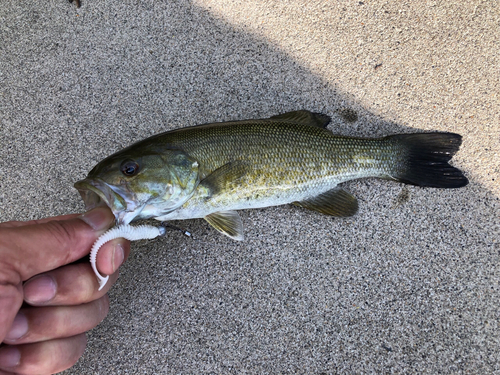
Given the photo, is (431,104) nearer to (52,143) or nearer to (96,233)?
(96,233)

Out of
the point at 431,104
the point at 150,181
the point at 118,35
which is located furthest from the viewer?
the point at 118,35

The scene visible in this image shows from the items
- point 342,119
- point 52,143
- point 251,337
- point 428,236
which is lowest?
point 251,337

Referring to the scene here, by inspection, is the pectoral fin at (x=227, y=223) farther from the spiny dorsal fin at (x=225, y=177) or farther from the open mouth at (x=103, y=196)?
the open mouth at (x=103, y=196)

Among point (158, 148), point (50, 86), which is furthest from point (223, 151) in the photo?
point (50, 86)

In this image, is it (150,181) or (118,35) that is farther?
(118,35)

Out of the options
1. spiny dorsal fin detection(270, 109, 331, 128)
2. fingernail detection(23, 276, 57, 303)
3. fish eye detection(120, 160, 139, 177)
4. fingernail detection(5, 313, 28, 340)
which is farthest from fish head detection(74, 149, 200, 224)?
spiny dorsal fin detection(270, 109, 331, 128)

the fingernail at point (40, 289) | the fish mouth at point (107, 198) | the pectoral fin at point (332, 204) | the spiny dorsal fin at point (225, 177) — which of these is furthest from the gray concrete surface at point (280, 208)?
the fingernail at point (40, 289)

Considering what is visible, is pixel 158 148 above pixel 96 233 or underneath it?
above

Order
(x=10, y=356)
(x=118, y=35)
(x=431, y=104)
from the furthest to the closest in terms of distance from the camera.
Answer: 1. (x=118, y=35)
2. (x=431, y=104)
3. (x=10, y=356)
